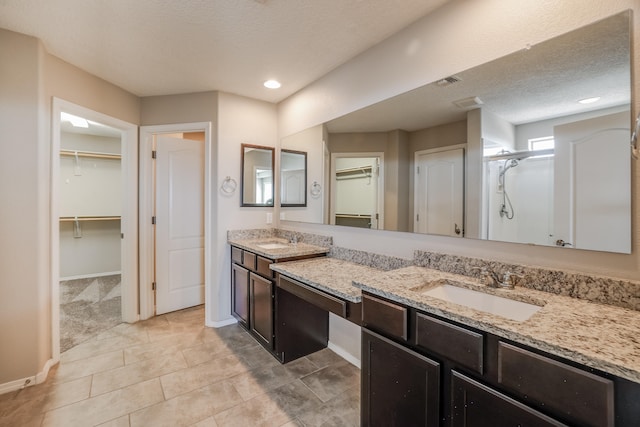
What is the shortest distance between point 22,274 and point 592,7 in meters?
3.59

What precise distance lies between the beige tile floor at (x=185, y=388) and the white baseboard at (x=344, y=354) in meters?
0.04

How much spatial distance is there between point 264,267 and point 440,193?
4.85ft

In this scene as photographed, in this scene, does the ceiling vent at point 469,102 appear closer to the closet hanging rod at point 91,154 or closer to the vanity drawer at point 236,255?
the vanity drawer at point 236,255

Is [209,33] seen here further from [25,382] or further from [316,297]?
[25,382]

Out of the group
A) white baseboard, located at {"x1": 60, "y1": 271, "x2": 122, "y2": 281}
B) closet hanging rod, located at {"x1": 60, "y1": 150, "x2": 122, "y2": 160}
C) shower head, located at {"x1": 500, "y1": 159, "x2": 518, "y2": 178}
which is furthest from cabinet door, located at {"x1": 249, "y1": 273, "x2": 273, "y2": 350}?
closet hanging rod, located at {"x1": 60, "y1": 150, "x2": 122, "y2": 160}

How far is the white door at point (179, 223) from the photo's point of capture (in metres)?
3.25

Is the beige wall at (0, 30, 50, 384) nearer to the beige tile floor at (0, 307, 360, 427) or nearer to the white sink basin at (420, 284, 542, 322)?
the beige tile floor at (0, 307, 360, 427)

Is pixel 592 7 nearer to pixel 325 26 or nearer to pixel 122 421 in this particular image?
pixel 325 26

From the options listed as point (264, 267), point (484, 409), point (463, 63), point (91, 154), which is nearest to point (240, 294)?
point (264, 267)

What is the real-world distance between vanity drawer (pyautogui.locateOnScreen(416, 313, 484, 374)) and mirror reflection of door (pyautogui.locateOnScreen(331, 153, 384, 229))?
1000 mm

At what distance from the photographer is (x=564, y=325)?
0.92 metres

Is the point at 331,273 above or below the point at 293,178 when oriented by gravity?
below

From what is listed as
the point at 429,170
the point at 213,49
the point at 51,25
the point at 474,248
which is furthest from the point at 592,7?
the point at 51,25

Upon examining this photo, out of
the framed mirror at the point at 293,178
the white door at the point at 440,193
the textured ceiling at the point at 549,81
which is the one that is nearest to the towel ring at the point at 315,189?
the framed mirror at the point at 293,178
